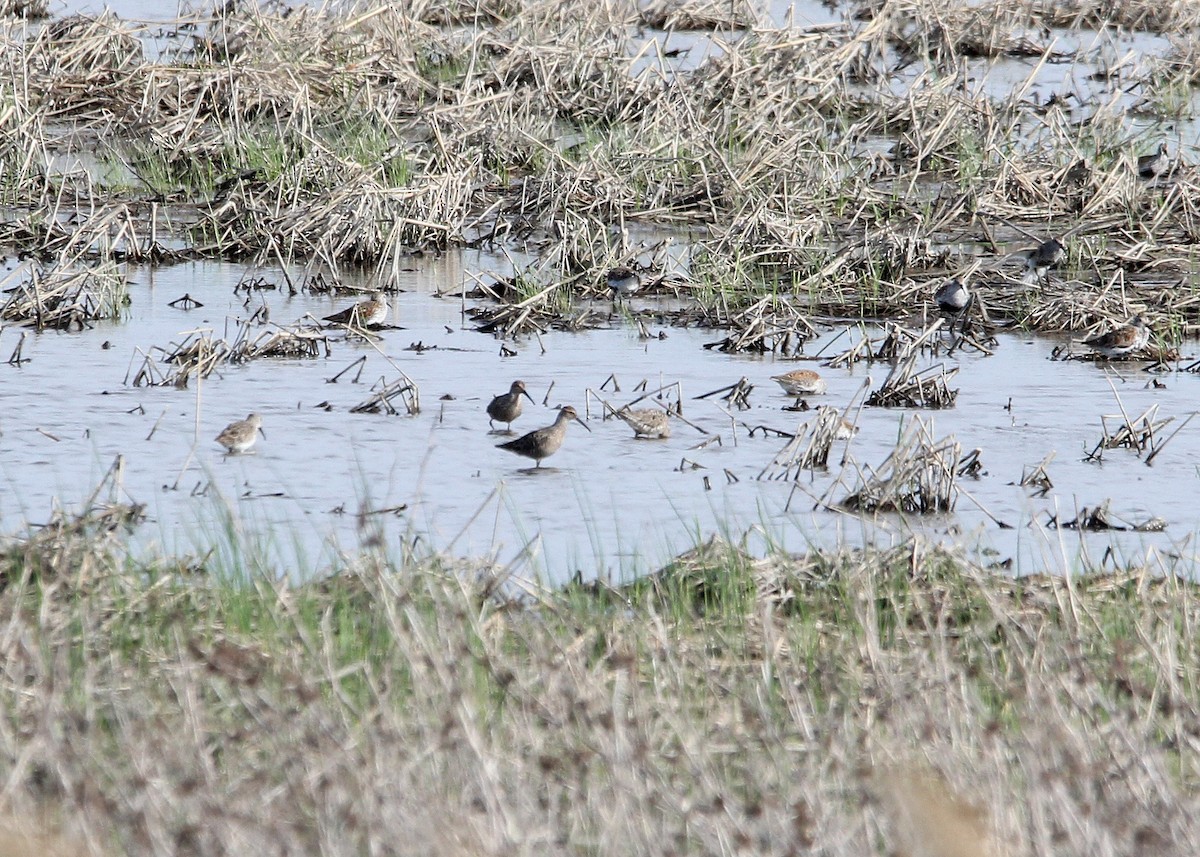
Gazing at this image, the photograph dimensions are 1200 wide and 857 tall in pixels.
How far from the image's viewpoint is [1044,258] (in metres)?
12.1

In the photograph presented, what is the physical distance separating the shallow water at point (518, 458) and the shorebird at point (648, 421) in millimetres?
69

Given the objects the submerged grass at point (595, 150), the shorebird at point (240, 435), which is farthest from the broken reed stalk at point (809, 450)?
the submerged grass at point (595, 150)

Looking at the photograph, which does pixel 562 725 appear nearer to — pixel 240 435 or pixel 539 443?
pixel 539 443

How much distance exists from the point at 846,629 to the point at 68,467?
12.2ft

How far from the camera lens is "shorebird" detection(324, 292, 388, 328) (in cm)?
1059

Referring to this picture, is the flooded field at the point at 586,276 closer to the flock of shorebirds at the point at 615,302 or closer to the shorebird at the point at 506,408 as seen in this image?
the flock of shorebirds at the point at 615,302

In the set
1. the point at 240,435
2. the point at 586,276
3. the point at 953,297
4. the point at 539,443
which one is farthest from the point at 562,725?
the point at 586,276

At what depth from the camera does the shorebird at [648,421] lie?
855 centimetres

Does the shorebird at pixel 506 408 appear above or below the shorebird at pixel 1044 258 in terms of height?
below

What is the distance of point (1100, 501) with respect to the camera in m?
7.76

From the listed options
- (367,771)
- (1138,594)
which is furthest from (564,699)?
(1138,594)

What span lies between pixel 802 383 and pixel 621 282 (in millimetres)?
2351

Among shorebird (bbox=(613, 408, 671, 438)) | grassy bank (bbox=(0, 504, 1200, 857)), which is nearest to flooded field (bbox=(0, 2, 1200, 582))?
shorebird (bbox=(613, 408, 671, 438))

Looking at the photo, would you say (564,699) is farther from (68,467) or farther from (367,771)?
(68,467)
